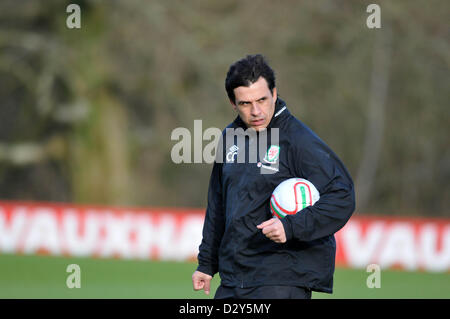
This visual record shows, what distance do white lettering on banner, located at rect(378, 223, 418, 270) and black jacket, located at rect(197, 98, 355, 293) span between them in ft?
44.2

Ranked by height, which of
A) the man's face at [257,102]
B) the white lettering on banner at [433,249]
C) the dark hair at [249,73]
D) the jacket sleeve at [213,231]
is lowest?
the white lettering on banner at [433,249]

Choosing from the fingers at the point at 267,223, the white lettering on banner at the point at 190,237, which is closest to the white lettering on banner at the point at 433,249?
the white lettering on banner at the point at 190,237

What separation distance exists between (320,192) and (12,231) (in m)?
16.0

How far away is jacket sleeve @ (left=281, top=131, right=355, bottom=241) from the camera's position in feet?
15.3

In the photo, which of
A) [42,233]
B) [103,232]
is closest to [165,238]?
[103,232]

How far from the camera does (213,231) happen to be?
5.37m

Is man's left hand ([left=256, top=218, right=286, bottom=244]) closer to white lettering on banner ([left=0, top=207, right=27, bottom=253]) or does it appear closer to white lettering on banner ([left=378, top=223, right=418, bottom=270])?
white lettering on banner ([left=378, top=223, right=418, bottom=270])

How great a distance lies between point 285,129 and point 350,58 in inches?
731

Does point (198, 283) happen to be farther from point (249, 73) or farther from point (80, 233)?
point (80, 233)

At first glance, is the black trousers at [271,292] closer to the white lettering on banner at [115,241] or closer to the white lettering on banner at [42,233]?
the white lettering on banner at [115,241]

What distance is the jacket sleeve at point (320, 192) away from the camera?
4.67 m

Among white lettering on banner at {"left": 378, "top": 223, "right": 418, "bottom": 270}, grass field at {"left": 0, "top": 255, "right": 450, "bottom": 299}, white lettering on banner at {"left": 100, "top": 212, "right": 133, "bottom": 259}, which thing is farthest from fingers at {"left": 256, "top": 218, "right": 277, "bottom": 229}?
white lettering on banner at {"left": 100, "top": 212, "right": 133, "bottom": 259}

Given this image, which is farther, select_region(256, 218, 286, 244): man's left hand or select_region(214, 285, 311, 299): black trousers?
select_region(214, 285, 311, 299): black trousers

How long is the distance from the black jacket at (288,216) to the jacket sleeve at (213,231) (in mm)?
223
